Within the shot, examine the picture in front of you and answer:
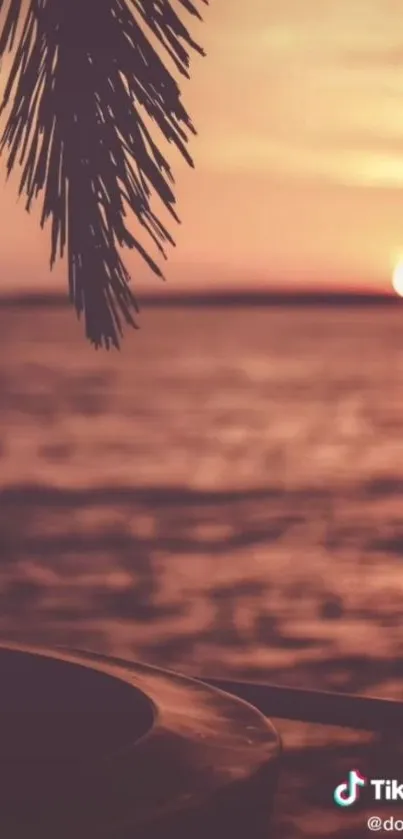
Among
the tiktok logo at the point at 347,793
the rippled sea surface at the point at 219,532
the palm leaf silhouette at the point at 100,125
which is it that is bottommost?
the rippled sea surface at the point at 219,532

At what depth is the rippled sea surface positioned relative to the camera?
9.28 metres

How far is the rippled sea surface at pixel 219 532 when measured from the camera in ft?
30.5

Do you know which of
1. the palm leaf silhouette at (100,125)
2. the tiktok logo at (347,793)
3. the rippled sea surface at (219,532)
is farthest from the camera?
the rippled sea surface at (219,532)

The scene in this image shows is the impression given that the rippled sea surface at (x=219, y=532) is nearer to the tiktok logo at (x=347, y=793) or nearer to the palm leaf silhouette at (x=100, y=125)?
the tiktok logo at (x=347, y=793)

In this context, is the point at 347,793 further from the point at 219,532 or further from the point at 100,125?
the point at 219,532

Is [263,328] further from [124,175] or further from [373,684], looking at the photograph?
[124,175]

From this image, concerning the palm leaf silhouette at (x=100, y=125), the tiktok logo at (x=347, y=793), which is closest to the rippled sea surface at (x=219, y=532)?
the tiktok logo at (x=347, y=793)

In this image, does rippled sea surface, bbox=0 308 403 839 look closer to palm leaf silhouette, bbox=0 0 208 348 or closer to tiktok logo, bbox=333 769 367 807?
tiktok logo, bbox=333 769 367 807

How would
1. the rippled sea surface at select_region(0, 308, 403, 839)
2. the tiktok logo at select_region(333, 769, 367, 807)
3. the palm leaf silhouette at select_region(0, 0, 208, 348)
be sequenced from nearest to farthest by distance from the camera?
the palm leaf silhouette at select_region(0, 0, 208, 348), the tiktok logo at select_region(333, 769, 367, 807), the rippled sea surface at select_region(0, 308, 403, 839)

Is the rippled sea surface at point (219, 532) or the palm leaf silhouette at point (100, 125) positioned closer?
the palm leaf silhouette at point (100, 125)

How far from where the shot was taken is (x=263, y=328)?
101 m

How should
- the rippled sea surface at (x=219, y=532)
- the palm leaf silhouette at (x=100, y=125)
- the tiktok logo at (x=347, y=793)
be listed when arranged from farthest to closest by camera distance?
the rippled sea surface at (x=219, y=532), the tiktok logo at (x=347, y=793), the palm leaf silhouette at (x=100, y=125)

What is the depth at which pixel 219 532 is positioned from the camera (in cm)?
1570

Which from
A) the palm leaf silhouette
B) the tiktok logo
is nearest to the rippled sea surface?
the tiktok logo
